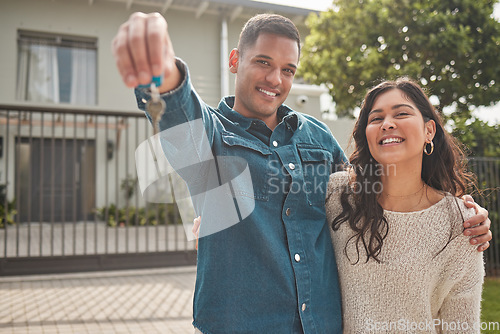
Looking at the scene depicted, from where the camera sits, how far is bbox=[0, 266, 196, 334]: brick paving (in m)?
4.27

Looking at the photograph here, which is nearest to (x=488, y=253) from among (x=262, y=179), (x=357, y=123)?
(x=357, y=123)

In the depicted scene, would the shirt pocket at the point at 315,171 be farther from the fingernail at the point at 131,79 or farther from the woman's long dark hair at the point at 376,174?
the fingernail at the point at 131,79

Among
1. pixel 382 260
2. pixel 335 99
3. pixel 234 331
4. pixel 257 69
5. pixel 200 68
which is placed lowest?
pixel 234 331

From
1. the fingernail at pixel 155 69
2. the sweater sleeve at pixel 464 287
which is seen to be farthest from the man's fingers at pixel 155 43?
the sweater sleeve at pixel 464 287

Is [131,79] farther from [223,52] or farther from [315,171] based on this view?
[223,52]

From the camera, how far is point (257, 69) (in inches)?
62.7

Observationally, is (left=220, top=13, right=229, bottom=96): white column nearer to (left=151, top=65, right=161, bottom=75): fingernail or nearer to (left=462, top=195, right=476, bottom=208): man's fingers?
(left=462, top=195, right=476, bottom=208): man's fingers

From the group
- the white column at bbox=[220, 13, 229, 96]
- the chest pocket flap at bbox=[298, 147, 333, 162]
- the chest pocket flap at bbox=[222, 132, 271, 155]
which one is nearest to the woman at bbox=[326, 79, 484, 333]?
the chest pocket flap at bbox=[298, 147, 333, 162]

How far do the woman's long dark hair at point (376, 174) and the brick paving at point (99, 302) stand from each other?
9.56ft

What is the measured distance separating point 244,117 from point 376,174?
0.71 meters

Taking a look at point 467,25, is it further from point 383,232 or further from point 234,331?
point 234,331

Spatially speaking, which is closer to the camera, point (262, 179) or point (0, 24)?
point (262, 179)

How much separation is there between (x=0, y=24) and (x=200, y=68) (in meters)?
5.14

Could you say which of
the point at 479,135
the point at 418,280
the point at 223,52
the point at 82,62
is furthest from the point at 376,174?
the point at 82,62
